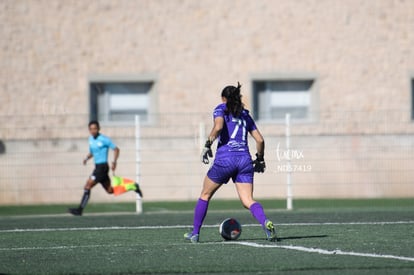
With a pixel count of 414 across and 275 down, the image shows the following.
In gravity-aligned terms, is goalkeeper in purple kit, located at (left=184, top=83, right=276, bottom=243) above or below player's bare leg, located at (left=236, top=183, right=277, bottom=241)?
above

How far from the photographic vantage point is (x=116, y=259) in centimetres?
1259

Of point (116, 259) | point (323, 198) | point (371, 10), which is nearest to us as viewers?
point (116, 259)

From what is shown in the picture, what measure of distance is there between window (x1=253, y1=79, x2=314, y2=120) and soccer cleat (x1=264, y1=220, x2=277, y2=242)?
1774 cm

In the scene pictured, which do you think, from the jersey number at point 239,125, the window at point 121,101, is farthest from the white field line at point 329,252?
the window at point 121,101

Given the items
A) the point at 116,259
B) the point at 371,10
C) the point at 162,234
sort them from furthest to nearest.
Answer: the point at 371,10
the point at 162,234
the point at 116,259

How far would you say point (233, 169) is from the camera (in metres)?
14.8

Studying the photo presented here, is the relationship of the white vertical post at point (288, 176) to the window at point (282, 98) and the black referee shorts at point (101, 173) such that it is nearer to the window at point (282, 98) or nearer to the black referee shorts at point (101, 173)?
the black referee shorts at point (101, 173)

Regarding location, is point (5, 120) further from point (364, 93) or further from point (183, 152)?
point (364, 93)

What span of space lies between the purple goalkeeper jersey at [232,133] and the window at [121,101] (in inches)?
684

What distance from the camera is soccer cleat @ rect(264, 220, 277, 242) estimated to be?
569 inches

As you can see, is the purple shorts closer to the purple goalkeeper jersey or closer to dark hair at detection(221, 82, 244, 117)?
the purple goalkeeper jersey

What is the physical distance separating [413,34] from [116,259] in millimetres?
20900

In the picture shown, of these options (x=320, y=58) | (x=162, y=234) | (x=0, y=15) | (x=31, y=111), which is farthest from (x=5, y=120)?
(x=162, y=234)

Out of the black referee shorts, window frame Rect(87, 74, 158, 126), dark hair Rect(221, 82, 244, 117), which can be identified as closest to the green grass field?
dark hair Rect(221, 82, 244, 117)
